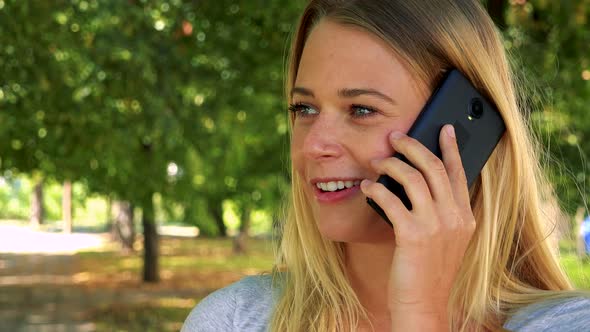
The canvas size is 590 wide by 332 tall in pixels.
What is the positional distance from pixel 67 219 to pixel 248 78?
2782cm

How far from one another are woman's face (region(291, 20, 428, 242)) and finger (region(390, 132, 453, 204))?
0.09 m

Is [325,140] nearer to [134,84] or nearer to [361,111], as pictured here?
[361,111]

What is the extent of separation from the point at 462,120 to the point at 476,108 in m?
0.05

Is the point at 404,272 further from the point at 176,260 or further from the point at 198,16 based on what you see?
the point at 176,260

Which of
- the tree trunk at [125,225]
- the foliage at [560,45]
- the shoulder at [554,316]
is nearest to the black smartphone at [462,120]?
the shoulder at [554,316]

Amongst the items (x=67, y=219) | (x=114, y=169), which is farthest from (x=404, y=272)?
(x=67, y=219)

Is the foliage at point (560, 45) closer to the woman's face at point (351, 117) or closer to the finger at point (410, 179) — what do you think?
the woman's face at point (351, 117)

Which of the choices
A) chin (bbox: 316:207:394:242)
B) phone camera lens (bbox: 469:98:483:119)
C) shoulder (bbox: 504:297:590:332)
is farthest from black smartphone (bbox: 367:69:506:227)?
shoulder (bbox: 504:297:590:332)

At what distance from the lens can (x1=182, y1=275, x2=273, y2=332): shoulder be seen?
6.91 ft

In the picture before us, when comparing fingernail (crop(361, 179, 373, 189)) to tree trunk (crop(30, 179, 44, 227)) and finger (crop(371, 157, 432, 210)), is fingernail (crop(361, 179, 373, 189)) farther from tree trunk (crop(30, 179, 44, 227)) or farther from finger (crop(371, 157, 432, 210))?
tree trunk (crop(30, 179, 44, 227))

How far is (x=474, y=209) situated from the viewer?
84.3 inches

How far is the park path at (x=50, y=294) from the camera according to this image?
44.5ft

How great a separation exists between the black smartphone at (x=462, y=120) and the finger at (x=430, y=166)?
0.23 feet

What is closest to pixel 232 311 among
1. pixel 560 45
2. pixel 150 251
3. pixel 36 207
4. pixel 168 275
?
pixel 560 45
